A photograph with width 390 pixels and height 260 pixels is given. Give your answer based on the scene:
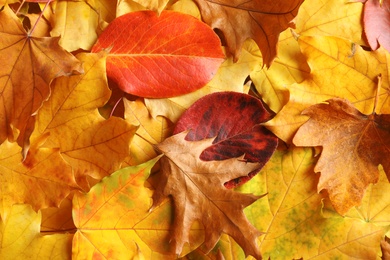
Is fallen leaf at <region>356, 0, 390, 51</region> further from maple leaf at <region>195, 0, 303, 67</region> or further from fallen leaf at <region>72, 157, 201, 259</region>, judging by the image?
fallen leaf at <region>72, 157, 201, 259</region>

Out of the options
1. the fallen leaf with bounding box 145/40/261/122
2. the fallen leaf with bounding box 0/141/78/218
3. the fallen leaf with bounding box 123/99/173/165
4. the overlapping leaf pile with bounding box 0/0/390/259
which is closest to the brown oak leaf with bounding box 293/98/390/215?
the overlapping leaf pile with bounding box 0/0/390/259

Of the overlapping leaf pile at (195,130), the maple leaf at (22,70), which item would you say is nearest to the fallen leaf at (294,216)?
the overlapping leaf pile at (195,130)

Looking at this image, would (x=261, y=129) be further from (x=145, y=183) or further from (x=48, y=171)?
(x=48, y=171)

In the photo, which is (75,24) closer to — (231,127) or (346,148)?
(231,127)

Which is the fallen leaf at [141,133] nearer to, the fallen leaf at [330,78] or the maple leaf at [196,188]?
the maple leaf at [196,188]

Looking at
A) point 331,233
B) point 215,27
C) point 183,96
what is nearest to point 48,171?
point 183,96

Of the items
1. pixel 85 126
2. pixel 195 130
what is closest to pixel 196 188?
pixel 195 130
